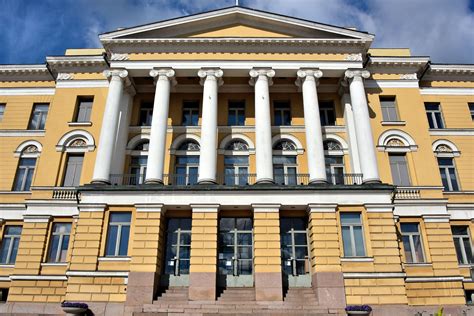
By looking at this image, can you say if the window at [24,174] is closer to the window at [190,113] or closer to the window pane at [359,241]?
the window at [190,113]

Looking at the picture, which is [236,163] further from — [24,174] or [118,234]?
[24,174]

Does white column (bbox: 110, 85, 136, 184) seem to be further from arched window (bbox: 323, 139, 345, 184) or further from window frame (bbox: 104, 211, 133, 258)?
arched window (bbox: 323, 139, 345, 184)

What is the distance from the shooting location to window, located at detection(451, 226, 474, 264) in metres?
22.8

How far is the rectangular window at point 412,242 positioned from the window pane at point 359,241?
3.56m

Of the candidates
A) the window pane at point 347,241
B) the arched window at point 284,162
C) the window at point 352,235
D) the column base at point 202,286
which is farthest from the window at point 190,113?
the window pane at point 347,241

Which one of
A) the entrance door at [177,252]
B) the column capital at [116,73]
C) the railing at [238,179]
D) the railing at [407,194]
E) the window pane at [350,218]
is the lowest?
the entrance door at [177,252]

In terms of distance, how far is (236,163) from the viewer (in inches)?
965

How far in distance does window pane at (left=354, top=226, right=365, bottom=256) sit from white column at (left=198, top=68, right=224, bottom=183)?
782 cm

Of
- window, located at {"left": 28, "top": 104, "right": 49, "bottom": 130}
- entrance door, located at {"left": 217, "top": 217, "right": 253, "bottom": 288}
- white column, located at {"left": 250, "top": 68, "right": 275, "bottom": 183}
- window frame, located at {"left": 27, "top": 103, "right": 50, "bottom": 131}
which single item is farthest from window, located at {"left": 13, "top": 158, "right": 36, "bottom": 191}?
white column, located at {"left": 250, "top": 68, "right": 275, "bottom": 183}

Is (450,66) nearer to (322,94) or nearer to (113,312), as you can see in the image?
(322,94)

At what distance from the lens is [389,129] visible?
2481 centimetres

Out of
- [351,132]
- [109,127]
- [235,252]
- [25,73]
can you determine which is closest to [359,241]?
[235,252]

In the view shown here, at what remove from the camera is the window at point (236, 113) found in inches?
1023

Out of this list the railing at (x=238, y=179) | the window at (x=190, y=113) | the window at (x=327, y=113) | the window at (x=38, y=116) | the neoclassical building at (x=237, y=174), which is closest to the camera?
the neoclassical building at (x=237, y=174)
